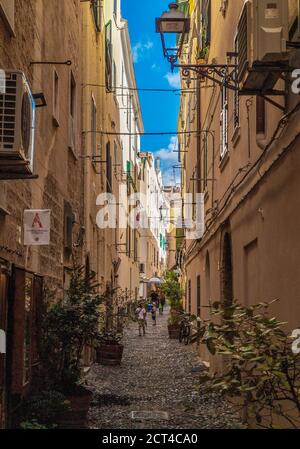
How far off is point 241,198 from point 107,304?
872 cm

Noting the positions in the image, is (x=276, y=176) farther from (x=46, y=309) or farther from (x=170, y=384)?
(x=170, y=384)

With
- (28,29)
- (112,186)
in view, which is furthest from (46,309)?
(112,186)

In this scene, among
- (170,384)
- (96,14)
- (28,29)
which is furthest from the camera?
(96,14)

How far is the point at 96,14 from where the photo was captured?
62.5 ft

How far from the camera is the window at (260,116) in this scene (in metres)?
8.54

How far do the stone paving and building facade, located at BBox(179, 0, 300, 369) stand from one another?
162 centimetres

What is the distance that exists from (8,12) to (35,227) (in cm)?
256

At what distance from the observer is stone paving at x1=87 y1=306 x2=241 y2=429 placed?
32.4 ft

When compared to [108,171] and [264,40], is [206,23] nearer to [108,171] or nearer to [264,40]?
[108,171]

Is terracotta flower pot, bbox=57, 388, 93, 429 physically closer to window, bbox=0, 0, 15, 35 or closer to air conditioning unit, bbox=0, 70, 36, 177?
air conditioning unit, bbox=0, 70, 36, 177

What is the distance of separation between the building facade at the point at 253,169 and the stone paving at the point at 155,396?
1.62 m

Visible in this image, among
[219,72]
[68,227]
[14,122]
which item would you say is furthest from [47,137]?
[14,122]

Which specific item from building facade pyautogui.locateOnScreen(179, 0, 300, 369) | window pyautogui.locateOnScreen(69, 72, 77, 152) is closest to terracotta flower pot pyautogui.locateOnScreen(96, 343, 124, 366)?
building facade pyautogui.locateOnScreen(179, 0, 300, 369)

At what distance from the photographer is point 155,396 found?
12734 mm
